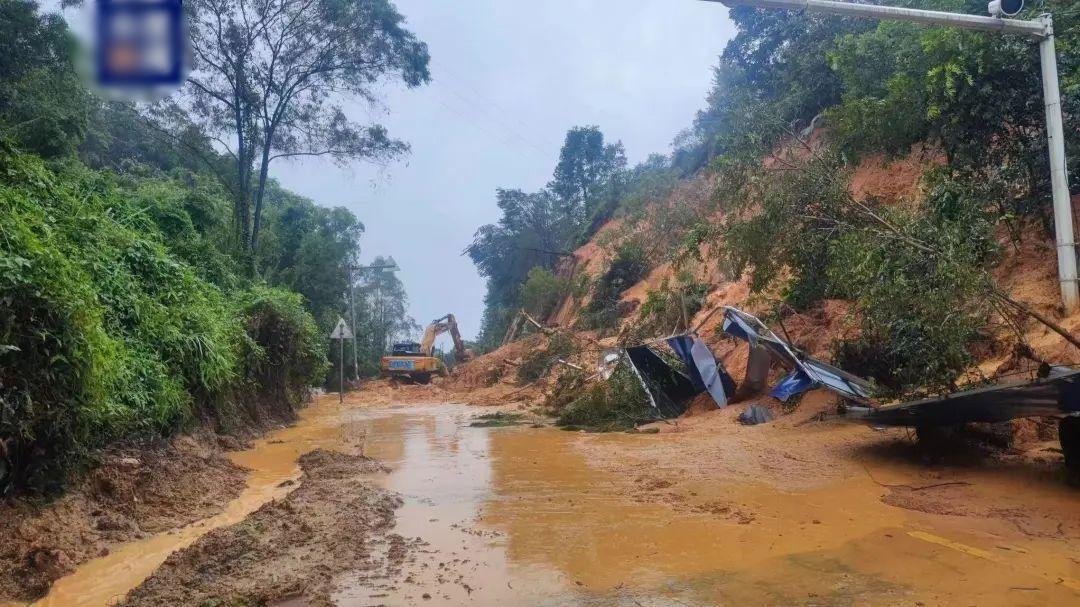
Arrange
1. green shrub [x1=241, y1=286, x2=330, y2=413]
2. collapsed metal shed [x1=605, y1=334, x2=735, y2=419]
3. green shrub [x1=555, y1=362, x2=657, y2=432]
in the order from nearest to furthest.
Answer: green shrub [x1=555, y1=362, x2=657, y2=432]
collapsed metal shed [x1=605, y1=334, x2=735, y2=419]
green shrub [x1=241, y1=286, x2=330, y2=413]

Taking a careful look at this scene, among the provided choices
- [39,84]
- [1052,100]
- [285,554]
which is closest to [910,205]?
[1052,100]

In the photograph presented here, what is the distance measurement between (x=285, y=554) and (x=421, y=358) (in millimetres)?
29192

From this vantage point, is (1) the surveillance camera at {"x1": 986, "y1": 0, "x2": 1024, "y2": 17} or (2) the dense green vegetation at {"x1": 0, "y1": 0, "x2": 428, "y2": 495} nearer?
(2) the dense green vegetation at {"x1": 0, "y1": 0, "x2": 428, "y2": 495}

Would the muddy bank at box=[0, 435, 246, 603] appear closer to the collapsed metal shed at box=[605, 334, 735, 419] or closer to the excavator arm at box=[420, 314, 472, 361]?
the collapsed metal shed at box=[605, 334, 735, 419]

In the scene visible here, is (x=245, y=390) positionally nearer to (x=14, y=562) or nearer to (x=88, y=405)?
(x=88, y=405)

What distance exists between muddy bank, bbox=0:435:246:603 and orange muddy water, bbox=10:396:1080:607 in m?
0.17

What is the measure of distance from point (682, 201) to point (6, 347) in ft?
88.4

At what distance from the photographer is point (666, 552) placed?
18.1ft

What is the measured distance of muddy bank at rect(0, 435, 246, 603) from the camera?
4883 millimetres

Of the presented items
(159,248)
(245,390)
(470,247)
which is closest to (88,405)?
(159,248)

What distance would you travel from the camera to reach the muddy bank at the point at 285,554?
4602mm

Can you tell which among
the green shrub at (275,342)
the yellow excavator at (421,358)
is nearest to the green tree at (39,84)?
the green shrub at (275,342)

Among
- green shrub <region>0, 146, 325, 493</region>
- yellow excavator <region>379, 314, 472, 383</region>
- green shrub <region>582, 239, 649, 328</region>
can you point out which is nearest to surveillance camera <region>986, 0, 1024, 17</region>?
green shrub <region>0, 146, 325, 493</region>

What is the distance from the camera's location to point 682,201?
2969cm
